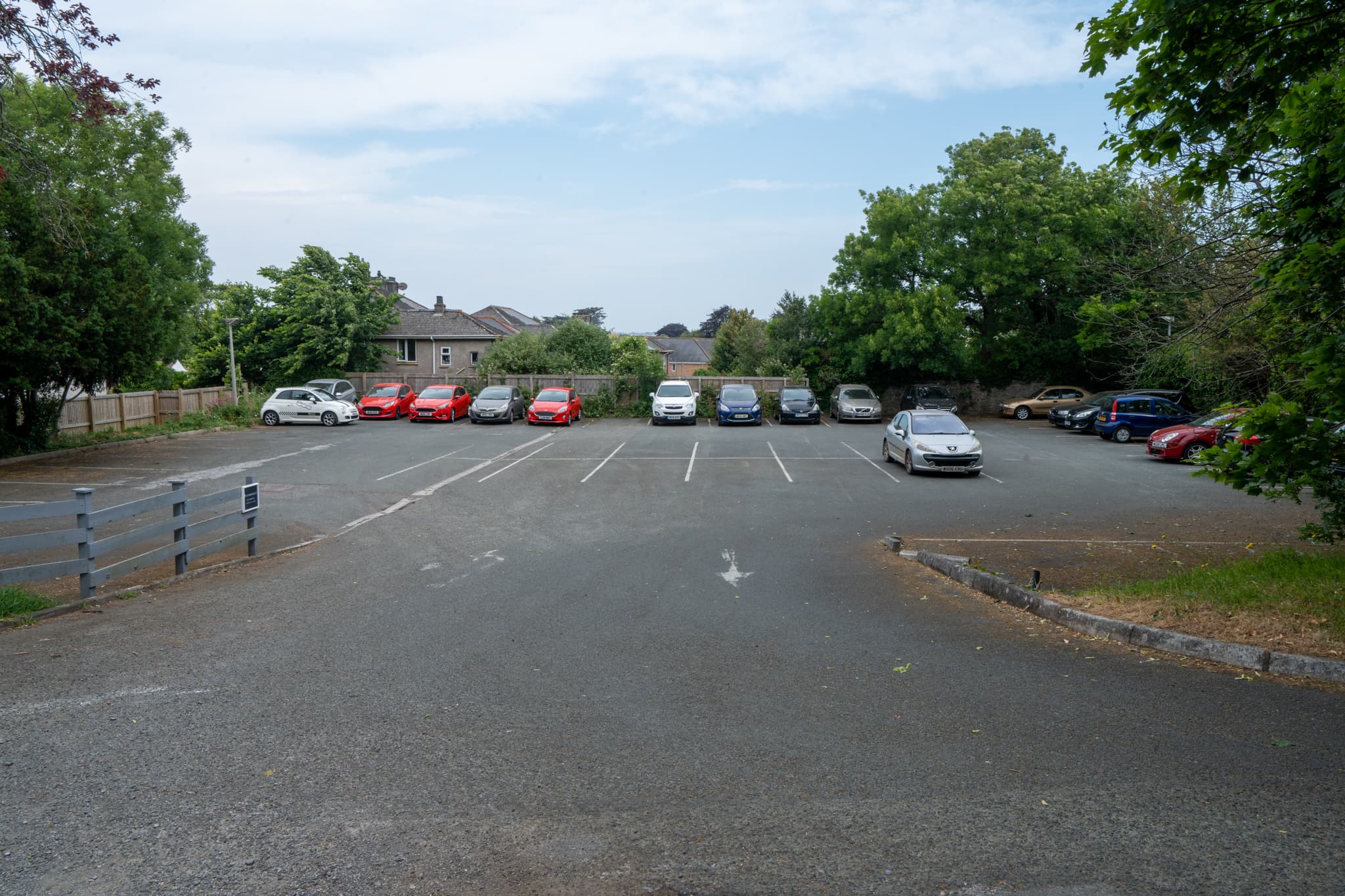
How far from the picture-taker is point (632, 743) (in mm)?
5148

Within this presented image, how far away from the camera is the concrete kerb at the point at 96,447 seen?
2096cm

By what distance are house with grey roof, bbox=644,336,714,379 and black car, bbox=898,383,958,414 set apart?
53.5m

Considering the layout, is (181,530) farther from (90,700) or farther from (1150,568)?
(1150,568)

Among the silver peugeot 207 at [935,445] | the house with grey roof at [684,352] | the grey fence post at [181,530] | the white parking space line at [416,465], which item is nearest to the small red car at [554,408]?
the white parking space line at [416,465]

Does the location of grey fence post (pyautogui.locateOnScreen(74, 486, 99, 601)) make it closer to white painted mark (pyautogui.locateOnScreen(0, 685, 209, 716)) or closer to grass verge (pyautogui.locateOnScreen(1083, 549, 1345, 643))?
white painted mark (pyautogui.locateOnScreen(0, 685, 209, 716))

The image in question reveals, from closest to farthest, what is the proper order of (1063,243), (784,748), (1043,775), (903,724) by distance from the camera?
(1043,775) < (784,748) < (903,724) < (1063,243)

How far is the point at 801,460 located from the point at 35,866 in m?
Answer: 19.8

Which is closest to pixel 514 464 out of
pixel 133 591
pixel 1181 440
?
pixel 133 591

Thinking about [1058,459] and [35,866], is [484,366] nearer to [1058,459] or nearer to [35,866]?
[1058,459]

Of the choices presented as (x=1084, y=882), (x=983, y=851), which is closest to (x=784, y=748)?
(x=983, y=851)

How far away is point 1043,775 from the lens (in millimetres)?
4691

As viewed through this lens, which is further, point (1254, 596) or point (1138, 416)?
point (1138, 416)

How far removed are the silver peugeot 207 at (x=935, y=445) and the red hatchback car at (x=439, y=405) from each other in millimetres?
19910

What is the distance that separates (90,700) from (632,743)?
12.3 feet
